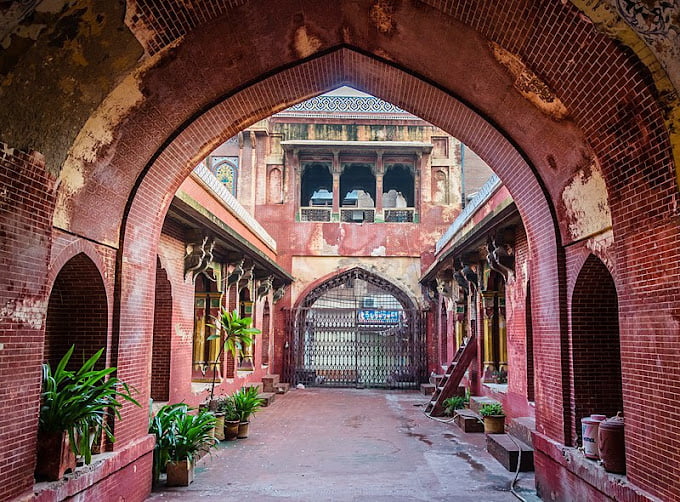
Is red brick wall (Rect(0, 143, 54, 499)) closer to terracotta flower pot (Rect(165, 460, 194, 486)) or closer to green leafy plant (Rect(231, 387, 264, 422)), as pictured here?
terracotta flower pot (Rect(165, 460, 194, 486))

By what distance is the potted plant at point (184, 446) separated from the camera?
749 centimetres

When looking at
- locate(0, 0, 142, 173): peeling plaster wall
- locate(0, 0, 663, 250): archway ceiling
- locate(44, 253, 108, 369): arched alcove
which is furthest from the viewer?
locate(44, 253, 108, 369): arched alcove

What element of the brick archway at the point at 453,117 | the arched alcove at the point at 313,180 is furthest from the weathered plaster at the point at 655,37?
the arched alcove at the point at 313,180

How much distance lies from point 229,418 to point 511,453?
16.0 ft

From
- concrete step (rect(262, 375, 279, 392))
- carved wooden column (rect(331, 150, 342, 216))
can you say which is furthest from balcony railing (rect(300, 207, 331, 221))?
concrete step (rect(262, 375, 279, 392))

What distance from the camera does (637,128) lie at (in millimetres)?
4742

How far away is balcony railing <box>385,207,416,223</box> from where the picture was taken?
70.6 feet

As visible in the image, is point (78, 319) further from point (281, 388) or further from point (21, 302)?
point (281, 388)

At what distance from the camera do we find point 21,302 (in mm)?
4758

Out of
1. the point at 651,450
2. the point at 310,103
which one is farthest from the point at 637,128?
the point at 310,103

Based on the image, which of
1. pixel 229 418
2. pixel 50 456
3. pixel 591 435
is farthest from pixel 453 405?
pixel 50 456

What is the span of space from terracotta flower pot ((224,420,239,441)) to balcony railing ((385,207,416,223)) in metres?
12.1

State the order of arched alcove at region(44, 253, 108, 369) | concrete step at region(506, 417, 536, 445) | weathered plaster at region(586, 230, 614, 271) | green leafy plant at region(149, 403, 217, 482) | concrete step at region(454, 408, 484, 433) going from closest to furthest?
weathered plaster at region(586, 230, 614, 271) < arched alcove at region(44, 253, 108, 369) < green leafy plant at region(149, 403, 217, 482) < concrete step at region(506, 417, 536, 445) < concrete step at region(454, 408, 484, 433)

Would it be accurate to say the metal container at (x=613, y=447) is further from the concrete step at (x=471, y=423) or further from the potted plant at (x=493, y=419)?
the concrete step at (x=471, y=423)
